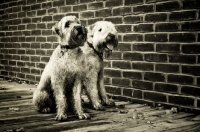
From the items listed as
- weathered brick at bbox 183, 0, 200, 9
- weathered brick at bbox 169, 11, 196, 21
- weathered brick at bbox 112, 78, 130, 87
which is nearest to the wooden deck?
weathered brick at bbox 112, 78, 130, 87

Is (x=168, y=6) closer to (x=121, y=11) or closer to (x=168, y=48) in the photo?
(x=168, y=48)

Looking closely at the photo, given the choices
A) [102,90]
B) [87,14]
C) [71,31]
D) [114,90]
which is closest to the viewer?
[71,31]

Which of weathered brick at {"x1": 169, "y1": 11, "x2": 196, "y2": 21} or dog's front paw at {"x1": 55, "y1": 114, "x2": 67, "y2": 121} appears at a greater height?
weathered brick at {"x1": 169, "y1": 11, "x2": 196, "y2": 21}

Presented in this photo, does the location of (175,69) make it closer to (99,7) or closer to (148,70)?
(148,70)

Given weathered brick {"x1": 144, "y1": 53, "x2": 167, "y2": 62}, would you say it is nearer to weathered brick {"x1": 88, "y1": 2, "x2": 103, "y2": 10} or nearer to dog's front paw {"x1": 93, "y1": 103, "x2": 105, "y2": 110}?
dog's front paw {"x1": 93, "y1": 103, "x2": 105, "y2": 110}

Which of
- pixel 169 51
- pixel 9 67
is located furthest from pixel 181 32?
pixel 9 67

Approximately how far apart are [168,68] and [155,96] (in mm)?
505

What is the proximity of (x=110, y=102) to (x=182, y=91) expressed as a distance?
3.60ft

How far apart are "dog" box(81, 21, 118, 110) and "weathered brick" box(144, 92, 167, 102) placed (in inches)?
29.2

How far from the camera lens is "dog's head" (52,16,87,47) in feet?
11.2

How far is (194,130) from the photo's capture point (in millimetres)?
3041

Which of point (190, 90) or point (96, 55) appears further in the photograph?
point (96, 55)

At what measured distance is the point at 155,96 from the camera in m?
4.30

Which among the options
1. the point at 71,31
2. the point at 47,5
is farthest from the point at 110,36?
the point at 47,5
